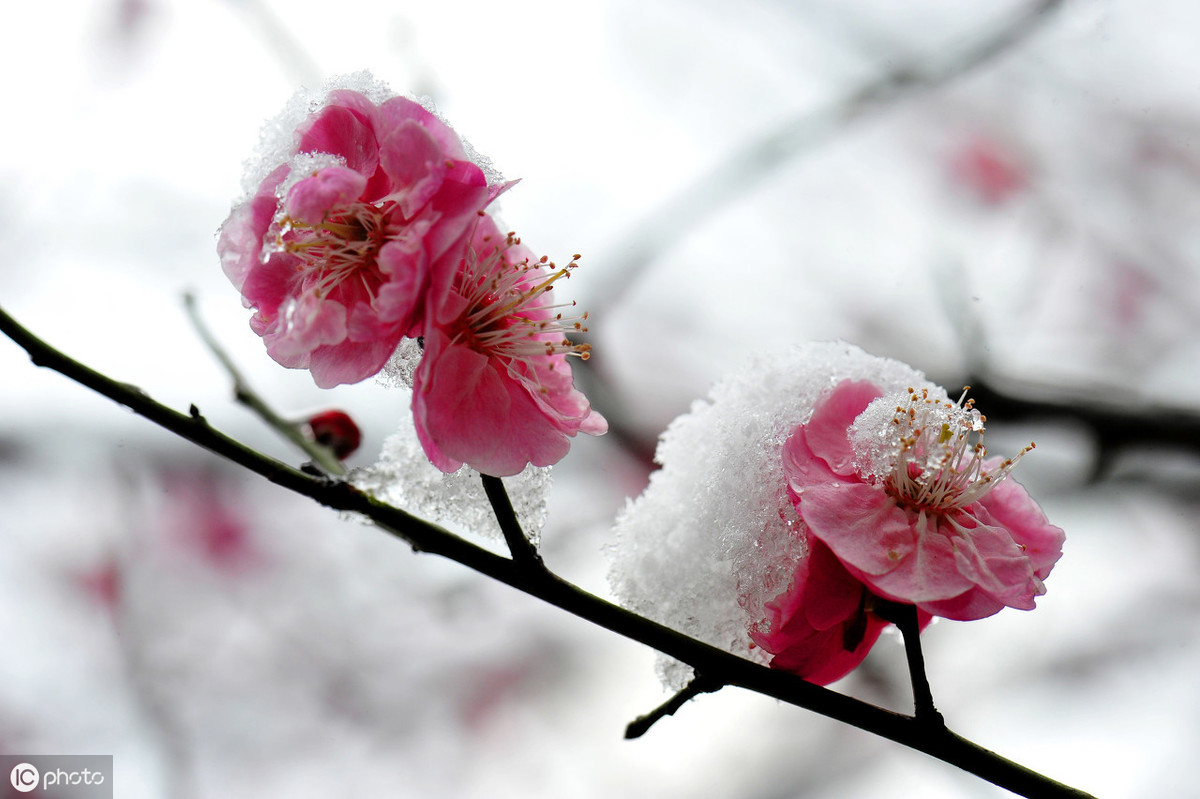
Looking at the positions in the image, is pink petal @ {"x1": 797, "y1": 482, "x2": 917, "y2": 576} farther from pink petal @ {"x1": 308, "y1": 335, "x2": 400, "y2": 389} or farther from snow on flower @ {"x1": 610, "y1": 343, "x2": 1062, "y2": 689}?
pink petal @ {"x1": 308, "y1": 335, "x2": 400, "y2": 389}

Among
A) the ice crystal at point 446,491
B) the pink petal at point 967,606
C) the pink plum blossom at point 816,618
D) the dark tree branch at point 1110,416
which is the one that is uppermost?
the dark tree branch at point 1110,416

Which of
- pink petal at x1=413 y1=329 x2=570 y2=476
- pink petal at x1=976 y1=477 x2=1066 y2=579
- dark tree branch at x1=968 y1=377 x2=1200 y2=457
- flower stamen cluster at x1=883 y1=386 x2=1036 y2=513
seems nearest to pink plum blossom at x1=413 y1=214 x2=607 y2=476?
pink petal at x1=413 y1=329 x2=570 y2=476

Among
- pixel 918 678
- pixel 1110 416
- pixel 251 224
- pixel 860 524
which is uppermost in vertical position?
pixel 1110 416

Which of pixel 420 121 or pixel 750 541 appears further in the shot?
pixel 750 541

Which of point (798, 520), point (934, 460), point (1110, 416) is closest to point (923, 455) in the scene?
point (934, 460)

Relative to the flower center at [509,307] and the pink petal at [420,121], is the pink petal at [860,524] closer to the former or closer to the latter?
the flower center at [509,307]

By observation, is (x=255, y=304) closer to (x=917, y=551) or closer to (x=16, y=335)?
(x=16, y=335)

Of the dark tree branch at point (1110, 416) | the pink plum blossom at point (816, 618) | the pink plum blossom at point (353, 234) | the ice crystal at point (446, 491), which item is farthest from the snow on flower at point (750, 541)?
the dark tree branch at point (1110, 416)

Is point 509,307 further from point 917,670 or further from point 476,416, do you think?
point 917,670
